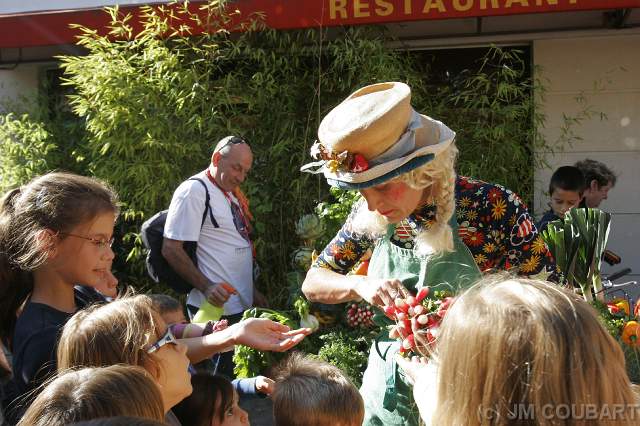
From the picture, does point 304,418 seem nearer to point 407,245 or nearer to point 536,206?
point 407,245

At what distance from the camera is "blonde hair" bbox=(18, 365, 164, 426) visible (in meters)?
1.51

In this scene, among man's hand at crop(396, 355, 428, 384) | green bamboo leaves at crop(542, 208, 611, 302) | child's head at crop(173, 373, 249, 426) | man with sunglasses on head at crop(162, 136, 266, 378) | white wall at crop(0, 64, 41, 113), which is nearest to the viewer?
man's hand at crop(396, 355, 428, 384)

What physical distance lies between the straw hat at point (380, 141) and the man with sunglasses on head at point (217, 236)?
2336mm

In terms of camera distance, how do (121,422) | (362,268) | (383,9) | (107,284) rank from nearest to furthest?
(121,422) < (107,284) < (362,268) < (383,9)

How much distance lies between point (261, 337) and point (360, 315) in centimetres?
202

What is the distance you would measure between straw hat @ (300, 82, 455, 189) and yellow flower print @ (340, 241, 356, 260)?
307 mm

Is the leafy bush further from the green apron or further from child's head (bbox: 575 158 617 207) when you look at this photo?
the green apron

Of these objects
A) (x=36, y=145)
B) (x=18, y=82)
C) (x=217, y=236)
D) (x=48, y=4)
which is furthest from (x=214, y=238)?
(x=18, y=82)

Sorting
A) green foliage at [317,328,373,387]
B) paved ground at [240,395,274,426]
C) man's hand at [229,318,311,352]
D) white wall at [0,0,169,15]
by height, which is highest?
white wall at [0,0,169,15]

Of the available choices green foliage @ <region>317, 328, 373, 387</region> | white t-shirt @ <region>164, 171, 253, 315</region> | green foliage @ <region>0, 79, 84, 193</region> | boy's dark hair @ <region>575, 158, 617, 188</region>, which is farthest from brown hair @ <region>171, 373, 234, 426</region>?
green foliage @ <region>0, 79, 84, 193</region>

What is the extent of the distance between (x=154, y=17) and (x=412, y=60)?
1.99 meters

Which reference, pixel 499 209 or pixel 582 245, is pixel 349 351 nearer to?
pixel 582 245

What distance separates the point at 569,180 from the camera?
4.82 metres

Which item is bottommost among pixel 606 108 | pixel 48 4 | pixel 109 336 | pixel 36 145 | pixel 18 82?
pixel 109 336
